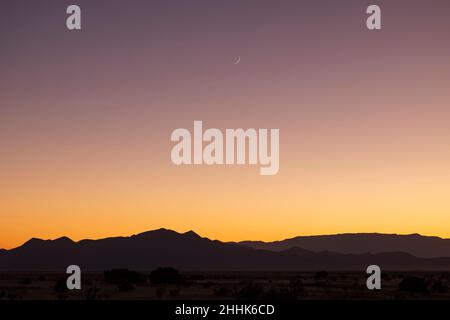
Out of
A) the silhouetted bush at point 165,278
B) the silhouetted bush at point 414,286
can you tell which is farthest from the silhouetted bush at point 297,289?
the silhouetted bush at point 165,278

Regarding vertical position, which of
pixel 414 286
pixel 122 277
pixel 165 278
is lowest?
pixel 165 278

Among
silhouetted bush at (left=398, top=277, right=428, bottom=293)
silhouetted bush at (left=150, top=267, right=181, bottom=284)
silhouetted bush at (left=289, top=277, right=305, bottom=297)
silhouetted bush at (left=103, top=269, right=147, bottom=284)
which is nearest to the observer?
silhouetted bush at (left=289, top=277, right=305, bottom=297)

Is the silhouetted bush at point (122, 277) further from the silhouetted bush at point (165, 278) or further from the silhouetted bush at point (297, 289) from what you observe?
the silhouetted bush at point (297, 289)

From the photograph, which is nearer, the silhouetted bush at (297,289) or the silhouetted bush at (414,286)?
the silhouetted bush at (297,289)

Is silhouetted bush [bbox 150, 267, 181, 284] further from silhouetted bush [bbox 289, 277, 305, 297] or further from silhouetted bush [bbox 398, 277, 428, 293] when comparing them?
silhouetted bush [bbox 398, 277, 428, 293]

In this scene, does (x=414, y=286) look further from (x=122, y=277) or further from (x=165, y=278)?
(x=122, y=277)

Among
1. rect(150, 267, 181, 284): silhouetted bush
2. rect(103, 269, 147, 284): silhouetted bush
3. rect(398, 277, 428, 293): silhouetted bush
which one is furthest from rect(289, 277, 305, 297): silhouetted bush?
Answer: rect(103, 269, 147, 284): silhouetted bush

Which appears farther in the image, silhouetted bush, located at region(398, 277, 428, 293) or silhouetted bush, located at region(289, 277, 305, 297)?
silhouetted bush, located at region(398, 277, 428, 293)

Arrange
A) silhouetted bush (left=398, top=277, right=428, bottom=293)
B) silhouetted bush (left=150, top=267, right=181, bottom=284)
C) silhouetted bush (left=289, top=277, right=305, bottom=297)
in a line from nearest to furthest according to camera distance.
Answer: silhouetted bush (left=289, top=277, right=305, bottom=297) < silhouetted bush (left=398, top=277, right=428, bottom=293) < silhouetted bush (left=150, top=267, right=181, bottom=284)

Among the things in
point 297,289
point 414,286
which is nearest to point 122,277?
point 297,289

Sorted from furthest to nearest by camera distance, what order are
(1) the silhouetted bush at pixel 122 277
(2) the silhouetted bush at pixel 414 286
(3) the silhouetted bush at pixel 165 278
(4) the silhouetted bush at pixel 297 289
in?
(3) the silhouetted bush at pixel 165 278
(1) the silhouetted bush at pixel 122 277
(2) the silhouetted bush at pixel 414 286
(4) the silhouetted bush at pixel 297 289
